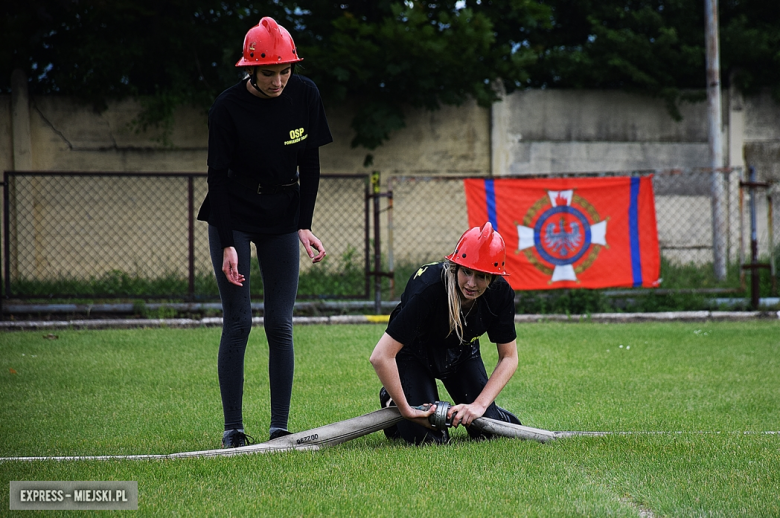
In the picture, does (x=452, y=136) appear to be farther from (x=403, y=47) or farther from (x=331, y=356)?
(x=331, y=356)

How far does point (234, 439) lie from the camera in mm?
3979

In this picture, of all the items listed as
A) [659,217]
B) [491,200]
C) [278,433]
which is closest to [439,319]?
[278,433]

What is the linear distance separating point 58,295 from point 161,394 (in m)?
4.83

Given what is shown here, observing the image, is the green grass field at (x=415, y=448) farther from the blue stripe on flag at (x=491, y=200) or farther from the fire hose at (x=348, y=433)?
the blue stripe on flag at (x=491, y=200)

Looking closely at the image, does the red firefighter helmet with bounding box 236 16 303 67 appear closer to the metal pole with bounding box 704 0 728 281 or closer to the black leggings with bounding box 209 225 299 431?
the black leggings with bounding box 209 225 299 431

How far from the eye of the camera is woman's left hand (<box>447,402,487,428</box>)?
3.90 m

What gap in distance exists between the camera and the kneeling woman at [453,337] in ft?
12.6

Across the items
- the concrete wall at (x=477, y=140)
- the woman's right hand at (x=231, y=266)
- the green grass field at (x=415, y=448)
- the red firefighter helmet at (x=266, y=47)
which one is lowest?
the green grass field at (x=415, y=448)

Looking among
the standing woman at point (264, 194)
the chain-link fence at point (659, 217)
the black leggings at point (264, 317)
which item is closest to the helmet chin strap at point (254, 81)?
the standing woman at point (264, 194)

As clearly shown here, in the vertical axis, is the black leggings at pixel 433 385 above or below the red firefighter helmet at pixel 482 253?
below

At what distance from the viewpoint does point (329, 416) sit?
4.69 metres

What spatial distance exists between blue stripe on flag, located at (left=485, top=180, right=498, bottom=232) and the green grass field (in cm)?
211

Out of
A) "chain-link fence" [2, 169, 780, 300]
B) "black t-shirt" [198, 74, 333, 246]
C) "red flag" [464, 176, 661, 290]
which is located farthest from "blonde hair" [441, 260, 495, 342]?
"chain-link fence" [2, 169, 780, 300]

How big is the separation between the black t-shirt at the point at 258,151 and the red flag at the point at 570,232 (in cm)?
563
